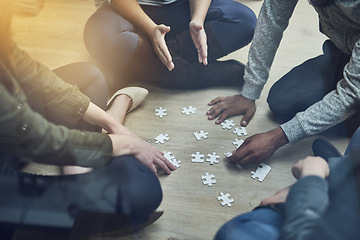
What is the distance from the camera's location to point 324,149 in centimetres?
86

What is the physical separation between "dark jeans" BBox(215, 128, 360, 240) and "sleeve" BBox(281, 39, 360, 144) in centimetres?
33

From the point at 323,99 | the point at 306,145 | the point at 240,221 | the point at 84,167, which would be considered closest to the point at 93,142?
the point at 84,167

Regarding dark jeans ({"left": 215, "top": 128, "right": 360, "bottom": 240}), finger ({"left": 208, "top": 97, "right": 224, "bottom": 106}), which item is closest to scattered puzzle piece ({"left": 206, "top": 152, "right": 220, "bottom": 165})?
finger ({"left": 208, "top": 97, "right": 224, "bottom": 106})

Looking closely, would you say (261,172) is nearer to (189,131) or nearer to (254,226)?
(189,131)

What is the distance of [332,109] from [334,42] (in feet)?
0.85

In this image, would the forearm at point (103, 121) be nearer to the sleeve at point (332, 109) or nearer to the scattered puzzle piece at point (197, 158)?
the scattered puzzle piece at point (197, 158)

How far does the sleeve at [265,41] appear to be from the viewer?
3.86 ft

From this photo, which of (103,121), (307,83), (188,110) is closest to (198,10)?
(188,110)

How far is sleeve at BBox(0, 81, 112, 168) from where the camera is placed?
22.7 inches

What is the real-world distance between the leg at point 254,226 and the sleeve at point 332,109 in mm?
446

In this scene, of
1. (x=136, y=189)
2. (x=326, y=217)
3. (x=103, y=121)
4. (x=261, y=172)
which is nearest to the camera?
(x=326, y=217)

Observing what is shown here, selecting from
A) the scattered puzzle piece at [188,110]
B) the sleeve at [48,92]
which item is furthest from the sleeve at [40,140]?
the scattered puzzle piece at [188,110]

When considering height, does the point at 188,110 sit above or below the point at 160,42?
below

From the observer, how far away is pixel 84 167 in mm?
687
